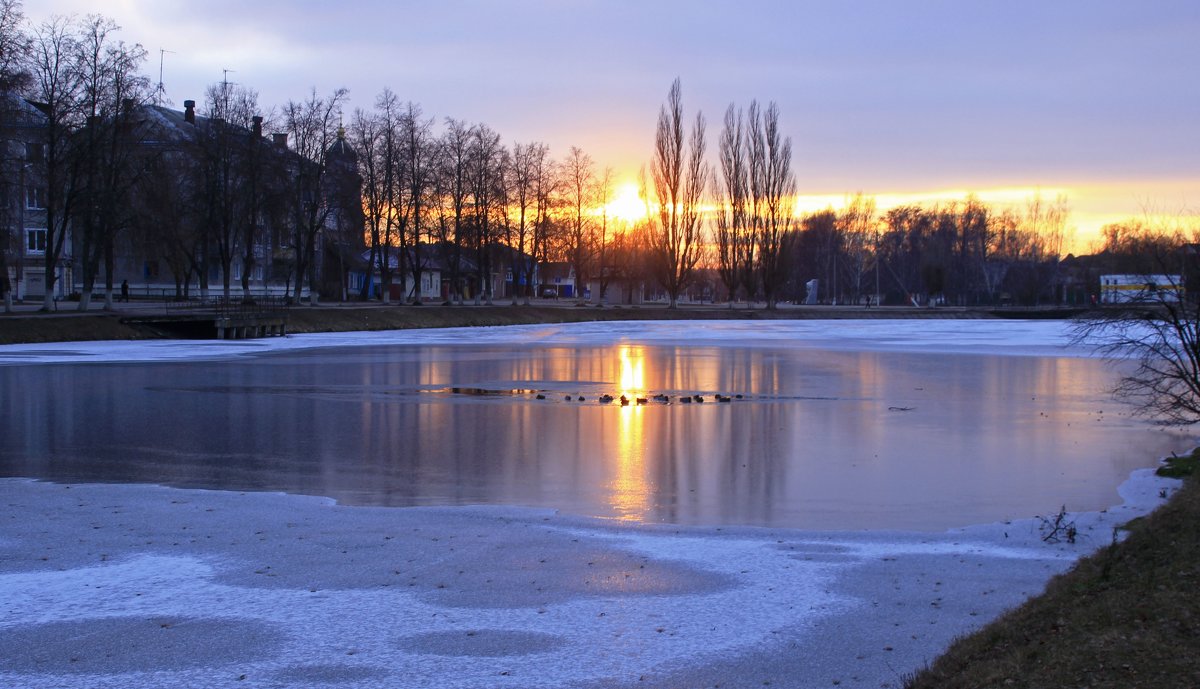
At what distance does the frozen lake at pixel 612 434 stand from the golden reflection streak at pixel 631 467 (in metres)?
0.06

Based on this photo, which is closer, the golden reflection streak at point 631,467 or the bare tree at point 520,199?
the golden reflection streak at point 631,467

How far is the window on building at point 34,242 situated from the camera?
69.1 metres

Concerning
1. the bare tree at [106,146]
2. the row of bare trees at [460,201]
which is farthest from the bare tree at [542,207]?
the bare tree at [106,146]

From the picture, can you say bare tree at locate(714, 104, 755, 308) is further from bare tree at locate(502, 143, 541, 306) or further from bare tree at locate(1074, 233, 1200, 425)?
bare tree at locate(1074, 233, 1200, 425)

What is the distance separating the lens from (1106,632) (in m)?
5.55

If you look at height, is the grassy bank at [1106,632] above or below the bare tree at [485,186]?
below

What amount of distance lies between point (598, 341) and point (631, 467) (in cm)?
3573

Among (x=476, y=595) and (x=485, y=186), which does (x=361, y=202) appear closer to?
(x=485, y=186)

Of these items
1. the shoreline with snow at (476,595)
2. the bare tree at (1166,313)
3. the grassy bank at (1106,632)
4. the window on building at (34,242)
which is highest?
the window on building at (34,242)

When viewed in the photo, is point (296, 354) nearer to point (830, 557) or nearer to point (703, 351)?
point (703, 351)

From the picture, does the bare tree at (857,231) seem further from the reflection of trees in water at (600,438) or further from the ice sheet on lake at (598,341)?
the reflection of trees in water at (600,438)

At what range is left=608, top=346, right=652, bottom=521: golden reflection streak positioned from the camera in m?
11.6

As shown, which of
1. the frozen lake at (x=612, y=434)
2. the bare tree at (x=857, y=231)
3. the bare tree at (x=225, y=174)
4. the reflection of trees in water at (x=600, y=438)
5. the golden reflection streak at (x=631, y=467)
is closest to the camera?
the golden reflection streak at (x=631, y=467)

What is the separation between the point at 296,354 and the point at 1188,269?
102 feet
